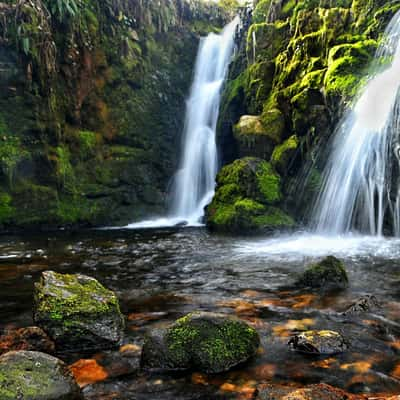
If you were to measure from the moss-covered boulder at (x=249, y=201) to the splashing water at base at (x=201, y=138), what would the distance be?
6.68 feet

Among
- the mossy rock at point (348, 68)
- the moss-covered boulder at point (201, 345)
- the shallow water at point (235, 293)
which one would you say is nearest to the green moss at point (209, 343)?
the moss-covered boulder at point (201, 345)

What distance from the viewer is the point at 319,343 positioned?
349 cm

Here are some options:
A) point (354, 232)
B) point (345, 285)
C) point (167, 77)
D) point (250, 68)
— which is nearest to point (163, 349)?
point (345, 285)

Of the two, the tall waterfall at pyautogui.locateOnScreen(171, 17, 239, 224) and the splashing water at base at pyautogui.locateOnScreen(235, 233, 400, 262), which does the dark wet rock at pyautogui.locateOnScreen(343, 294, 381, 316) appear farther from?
the tall waterfall at pyautogui.locateOnScreen(171, 17, 239, 224)

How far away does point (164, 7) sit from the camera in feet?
63.7

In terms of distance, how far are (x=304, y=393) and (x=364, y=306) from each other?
243 centimetres

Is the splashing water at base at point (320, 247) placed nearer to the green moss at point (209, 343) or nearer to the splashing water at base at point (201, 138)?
the green moss at point (209, 343)

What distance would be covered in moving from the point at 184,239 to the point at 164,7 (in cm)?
1411

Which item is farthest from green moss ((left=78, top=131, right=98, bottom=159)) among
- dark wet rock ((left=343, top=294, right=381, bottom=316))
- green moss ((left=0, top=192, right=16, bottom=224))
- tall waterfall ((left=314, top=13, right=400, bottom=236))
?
dark wet rock ((left=343, top=294, right=381, bottom=316))

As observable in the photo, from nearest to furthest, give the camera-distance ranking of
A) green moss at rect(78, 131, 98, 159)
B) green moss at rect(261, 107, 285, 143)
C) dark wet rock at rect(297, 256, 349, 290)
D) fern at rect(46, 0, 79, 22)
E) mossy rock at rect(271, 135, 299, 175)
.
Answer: dark wet rock at rect(297, 256, 349, 290), mossy rock at rect(271, 135, 299, 175), green moss at rect(261, 107, 285, 143), fern at rect(46, 0, 79, 22), green moss at rect(78, 131, 98, 159)

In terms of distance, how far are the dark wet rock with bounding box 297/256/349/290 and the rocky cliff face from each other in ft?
19.9

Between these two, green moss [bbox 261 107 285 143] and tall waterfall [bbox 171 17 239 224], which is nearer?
green moss [bbox 261 107 285 143]

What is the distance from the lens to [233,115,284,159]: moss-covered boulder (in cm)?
1345

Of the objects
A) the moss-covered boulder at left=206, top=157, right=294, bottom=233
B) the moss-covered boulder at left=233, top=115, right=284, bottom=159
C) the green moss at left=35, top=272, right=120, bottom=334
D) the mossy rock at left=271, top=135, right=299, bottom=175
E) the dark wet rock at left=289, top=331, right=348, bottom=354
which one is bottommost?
the dark wet rock at left=289, top=331, right=348, bottom=354
